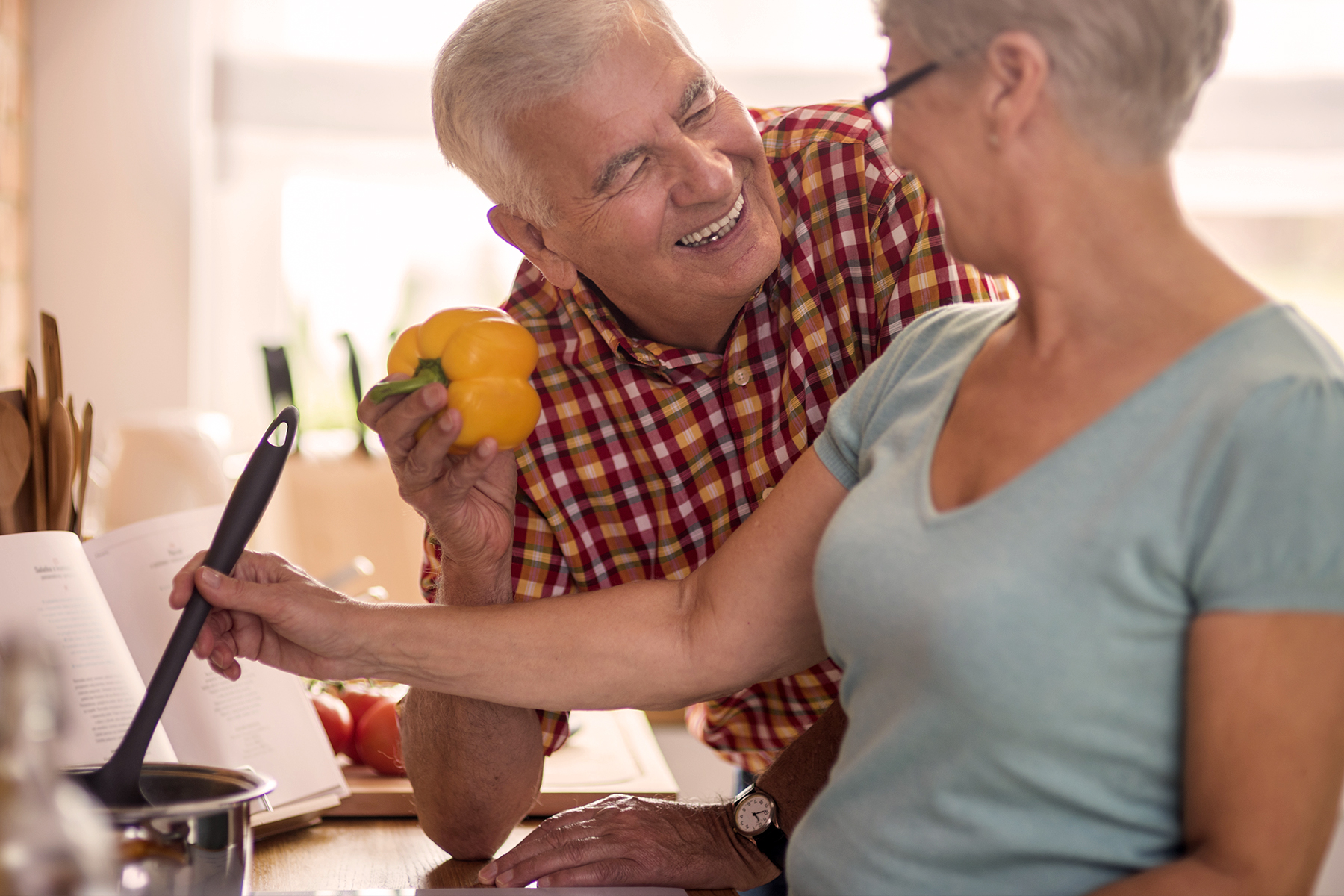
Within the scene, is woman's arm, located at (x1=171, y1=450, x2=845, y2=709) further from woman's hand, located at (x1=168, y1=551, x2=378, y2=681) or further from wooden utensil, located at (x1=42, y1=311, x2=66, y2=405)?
wooden utensil, located at (x1=42, y1=311, x2=66, y2=405)

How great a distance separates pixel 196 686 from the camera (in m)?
1.10

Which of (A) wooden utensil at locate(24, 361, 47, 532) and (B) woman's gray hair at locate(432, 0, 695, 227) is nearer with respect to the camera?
(A) wooden utensil at locate(24, 361, 47, 532)

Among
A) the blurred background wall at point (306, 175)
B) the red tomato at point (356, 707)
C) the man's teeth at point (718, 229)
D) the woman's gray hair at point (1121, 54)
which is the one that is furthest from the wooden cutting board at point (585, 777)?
the blurred background wall at point (306, 175)

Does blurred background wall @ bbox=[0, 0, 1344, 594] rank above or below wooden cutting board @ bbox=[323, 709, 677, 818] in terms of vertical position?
above

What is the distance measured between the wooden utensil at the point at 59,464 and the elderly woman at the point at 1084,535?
69 centimetres

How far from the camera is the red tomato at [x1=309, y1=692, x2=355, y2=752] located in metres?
1.35

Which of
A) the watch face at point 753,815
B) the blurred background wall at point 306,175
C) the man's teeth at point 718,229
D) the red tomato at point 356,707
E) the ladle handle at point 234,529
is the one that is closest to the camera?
the ladle handle at point 234,529

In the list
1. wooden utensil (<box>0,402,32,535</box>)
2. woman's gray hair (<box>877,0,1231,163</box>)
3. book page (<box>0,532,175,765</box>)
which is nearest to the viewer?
woman's gray hair (<box>877,0,1231,163</box>)

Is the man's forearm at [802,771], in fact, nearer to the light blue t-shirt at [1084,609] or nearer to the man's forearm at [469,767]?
the man's forearm at [469,767]

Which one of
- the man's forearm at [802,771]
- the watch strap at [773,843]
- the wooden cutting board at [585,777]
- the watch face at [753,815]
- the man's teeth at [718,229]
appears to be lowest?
the wooden cutting board at [585,777]

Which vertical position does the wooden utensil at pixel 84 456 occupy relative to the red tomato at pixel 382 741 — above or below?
above

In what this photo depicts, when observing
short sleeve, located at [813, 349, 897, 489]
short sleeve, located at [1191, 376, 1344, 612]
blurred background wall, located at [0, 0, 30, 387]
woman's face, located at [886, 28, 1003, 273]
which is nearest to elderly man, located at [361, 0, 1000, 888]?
short sleeve, located at [813, 349, 897, 489]

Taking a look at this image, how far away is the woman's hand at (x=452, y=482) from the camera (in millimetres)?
1078

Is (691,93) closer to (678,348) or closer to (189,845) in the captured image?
(678,348)
